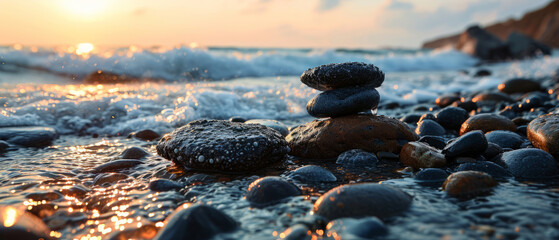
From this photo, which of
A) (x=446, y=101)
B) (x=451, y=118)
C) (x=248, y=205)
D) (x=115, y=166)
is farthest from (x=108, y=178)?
(x=446, y=101)

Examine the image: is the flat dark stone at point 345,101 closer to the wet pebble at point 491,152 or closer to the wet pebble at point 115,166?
the wet pebble at point 491,152

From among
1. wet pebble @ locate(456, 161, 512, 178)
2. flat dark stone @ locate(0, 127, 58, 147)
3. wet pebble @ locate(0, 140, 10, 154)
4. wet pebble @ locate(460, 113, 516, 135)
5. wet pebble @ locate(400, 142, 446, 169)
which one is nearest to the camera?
wet pebble @ locate(456, 161, 512, 178)

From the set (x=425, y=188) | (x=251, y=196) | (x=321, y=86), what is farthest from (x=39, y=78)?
(x=425, y=188)

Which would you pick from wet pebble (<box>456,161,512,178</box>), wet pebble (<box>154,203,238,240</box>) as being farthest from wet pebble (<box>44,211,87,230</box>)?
wet pebble (<box>456,161,512,178</box>)

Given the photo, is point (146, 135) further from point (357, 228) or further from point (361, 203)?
point (357, 228)

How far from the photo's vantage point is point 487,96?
21.4 ft

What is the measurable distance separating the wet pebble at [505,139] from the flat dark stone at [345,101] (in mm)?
1085

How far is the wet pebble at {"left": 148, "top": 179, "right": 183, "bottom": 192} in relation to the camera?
2.48m

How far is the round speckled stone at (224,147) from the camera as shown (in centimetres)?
284

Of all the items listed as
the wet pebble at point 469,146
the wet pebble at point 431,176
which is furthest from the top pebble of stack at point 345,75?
the wet pebble at point 431,176

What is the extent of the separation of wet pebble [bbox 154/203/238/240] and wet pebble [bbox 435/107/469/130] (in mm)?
3422

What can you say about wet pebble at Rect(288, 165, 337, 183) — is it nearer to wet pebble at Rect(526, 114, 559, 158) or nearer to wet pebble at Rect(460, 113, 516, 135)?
wet pebble at Rect(526, 114, 559, 158)

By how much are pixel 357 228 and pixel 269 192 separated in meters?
0.65

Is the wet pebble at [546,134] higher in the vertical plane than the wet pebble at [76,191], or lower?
higher
